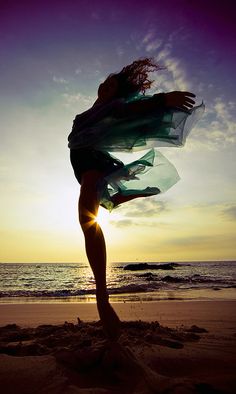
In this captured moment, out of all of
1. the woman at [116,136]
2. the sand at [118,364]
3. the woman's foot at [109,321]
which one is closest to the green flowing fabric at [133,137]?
the woman at [116,136]

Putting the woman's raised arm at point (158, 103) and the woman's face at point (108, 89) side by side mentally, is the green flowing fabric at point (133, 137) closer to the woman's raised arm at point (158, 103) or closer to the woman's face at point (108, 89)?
the woman's raised arm at point (158, 103)

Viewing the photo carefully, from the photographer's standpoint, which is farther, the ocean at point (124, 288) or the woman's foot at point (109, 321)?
the ocean at point (124, 288)

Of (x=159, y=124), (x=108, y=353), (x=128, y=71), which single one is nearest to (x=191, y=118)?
(x=159, y=124)

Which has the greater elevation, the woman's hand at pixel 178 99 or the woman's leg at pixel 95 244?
the woman's hand at pixel 178 99

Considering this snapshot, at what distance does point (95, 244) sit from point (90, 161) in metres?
0.75

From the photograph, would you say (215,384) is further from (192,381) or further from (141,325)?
(141,325)

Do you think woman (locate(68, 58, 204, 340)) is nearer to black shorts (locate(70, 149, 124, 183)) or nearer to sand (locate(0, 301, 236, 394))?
black shorts (locate(70, 149, 124, 183))

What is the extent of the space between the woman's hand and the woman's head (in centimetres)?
46

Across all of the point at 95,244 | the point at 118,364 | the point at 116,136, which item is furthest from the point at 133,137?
the point at 118,364

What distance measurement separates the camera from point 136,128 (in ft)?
9.57

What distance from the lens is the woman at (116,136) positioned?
274 cm

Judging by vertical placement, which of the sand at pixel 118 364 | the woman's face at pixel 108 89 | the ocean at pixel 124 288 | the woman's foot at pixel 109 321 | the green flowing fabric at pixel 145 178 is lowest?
the ocean at pixel 124 288

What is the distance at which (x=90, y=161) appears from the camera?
2.87 metres

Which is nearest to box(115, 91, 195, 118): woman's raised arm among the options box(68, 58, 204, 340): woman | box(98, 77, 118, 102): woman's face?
box(68, 58, 204, 340): woman
